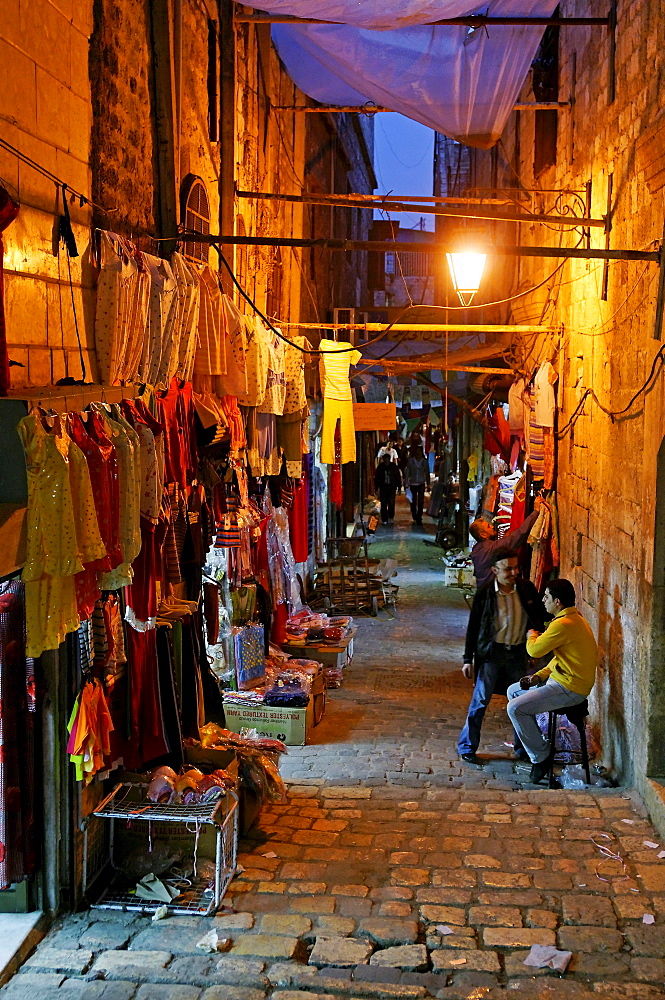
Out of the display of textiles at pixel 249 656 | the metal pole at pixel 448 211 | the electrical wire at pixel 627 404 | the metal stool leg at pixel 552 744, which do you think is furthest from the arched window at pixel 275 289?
the metal stool leg at pixel 552 744

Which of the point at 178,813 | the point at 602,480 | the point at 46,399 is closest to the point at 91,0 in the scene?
the point at 46,399

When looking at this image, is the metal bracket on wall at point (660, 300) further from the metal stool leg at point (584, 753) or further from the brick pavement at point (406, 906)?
the brick pavement at point (406, 906)

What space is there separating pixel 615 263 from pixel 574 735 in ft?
15.1

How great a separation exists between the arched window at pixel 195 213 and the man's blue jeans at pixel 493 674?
477 centimetres

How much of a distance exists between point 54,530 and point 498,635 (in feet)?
19.4

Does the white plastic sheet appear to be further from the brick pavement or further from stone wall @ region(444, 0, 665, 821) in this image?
the brick pavement

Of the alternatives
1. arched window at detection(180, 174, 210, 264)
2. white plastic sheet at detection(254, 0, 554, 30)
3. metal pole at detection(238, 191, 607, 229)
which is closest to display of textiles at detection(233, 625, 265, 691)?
arched window at detection(180, 174, 210, 264)

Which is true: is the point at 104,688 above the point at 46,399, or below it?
below

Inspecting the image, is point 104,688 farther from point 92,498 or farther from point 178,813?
point 92,498

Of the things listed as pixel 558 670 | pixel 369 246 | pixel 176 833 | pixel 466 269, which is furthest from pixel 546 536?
pixel 176 833

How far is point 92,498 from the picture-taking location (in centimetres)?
435

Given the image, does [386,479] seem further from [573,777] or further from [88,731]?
[88,731]

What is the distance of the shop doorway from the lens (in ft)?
22.7

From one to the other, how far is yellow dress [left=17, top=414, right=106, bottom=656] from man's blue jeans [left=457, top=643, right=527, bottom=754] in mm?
5479
